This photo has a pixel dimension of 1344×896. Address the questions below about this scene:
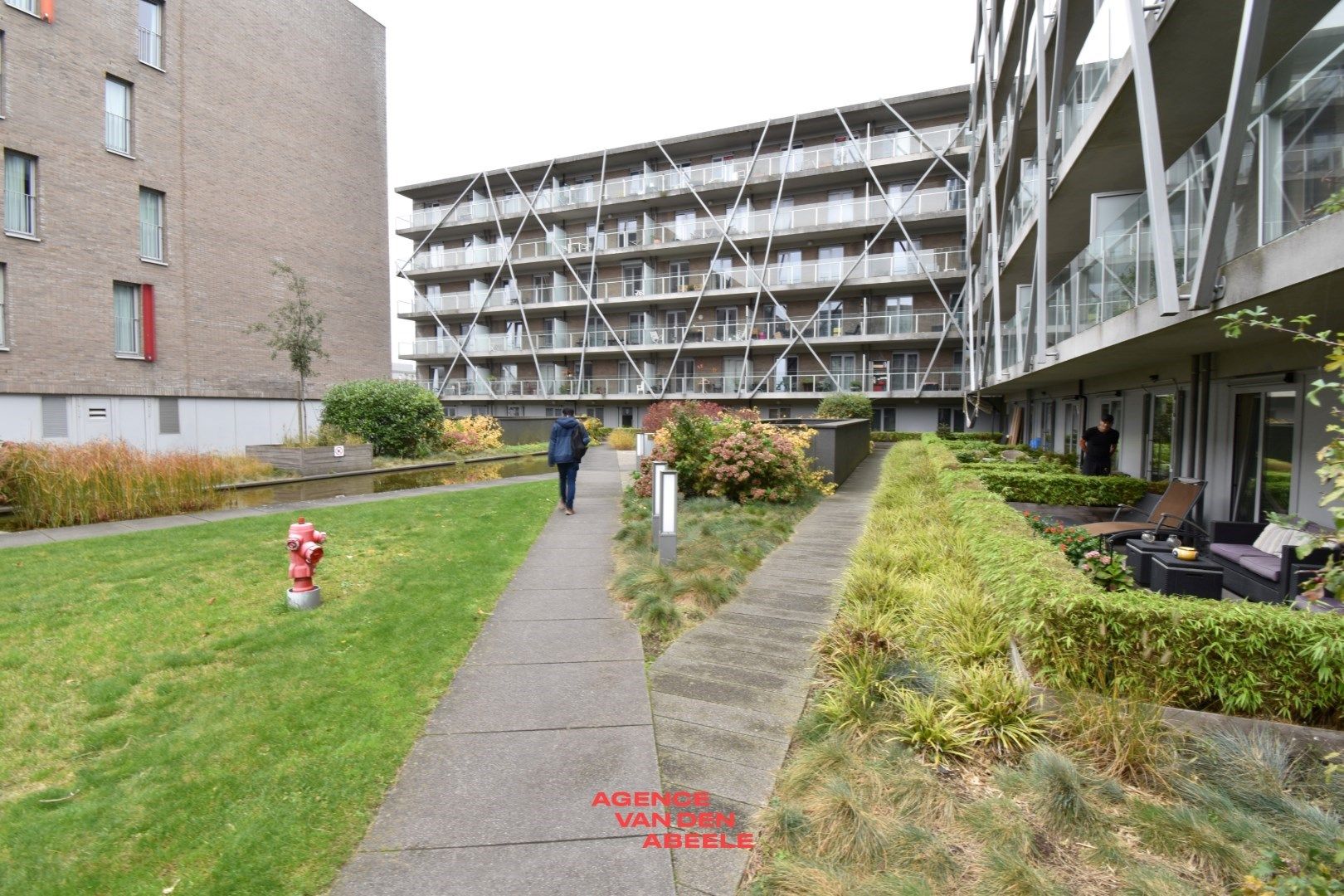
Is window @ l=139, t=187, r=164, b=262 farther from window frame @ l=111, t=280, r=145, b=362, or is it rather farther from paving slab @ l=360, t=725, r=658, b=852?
paving slab @ l=360, t=725, r=658, b=852

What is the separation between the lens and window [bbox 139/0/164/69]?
21.0 m

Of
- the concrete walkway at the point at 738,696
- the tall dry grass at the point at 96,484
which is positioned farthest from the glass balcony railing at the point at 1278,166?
the tall dry grass at the point at 96,484

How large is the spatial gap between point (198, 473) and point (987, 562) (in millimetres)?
13177

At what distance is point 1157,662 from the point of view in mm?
3861

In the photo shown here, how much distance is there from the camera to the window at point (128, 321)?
20.2 m

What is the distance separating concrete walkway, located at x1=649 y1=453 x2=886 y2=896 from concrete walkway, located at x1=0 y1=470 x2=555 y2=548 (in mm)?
9083

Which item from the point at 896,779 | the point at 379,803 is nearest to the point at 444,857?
the point at 379,803

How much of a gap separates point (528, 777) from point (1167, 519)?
27.2 feet

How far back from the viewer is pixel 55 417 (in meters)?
18.5

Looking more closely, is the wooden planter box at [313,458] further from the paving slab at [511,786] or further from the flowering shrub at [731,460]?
the paving slab at [511,786]

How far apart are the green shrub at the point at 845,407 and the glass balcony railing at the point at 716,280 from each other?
263 inches

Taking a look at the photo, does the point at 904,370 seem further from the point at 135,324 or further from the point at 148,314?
the point at 135,324

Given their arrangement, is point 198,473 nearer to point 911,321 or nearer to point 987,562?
point 987,562

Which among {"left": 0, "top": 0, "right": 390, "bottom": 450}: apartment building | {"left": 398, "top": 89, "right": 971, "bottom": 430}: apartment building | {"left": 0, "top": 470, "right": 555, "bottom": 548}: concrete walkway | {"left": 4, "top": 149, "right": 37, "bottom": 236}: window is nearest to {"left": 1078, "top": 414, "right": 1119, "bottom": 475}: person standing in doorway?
{"left": 0, "top": 470, "right": 555, "bottom": 548}: concrete walkway
